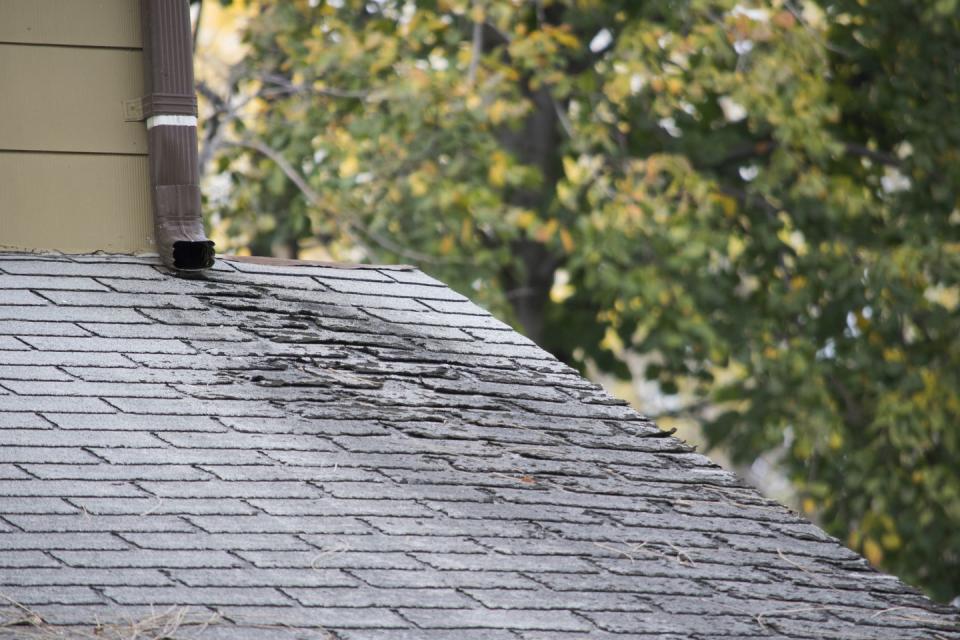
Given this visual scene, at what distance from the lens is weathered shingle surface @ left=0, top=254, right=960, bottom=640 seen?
118 inches

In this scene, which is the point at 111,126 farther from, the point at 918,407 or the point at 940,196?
the point at 940,196

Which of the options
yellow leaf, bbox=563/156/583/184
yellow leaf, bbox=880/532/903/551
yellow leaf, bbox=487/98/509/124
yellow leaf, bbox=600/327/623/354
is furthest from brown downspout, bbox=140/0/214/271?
yellow leaf, bbox=880/532/903/551

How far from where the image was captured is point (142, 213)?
14.3ft

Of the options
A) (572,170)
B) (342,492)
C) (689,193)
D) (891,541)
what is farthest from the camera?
(572,170)

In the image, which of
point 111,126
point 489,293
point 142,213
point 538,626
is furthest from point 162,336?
point 489,293

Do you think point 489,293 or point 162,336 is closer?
point 162,336

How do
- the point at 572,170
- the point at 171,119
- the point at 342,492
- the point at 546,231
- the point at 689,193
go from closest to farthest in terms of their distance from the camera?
1. the point at 342,492
2. the point at 171,119
3. the point at 546,231
4. the point at 689,193
5. the point at 572,170

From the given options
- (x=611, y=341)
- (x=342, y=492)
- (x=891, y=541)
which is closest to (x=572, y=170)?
(x=611, y=341)

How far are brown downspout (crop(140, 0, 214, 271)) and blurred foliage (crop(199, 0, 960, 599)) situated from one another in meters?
5.44

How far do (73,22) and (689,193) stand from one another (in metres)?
7.06

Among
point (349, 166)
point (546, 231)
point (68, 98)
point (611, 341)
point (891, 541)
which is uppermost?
point (68, 98)

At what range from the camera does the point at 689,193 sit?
10844mm

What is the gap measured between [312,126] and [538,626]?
799cm

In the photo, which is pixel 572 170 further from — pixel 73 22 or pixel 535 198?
pixel 73 22
